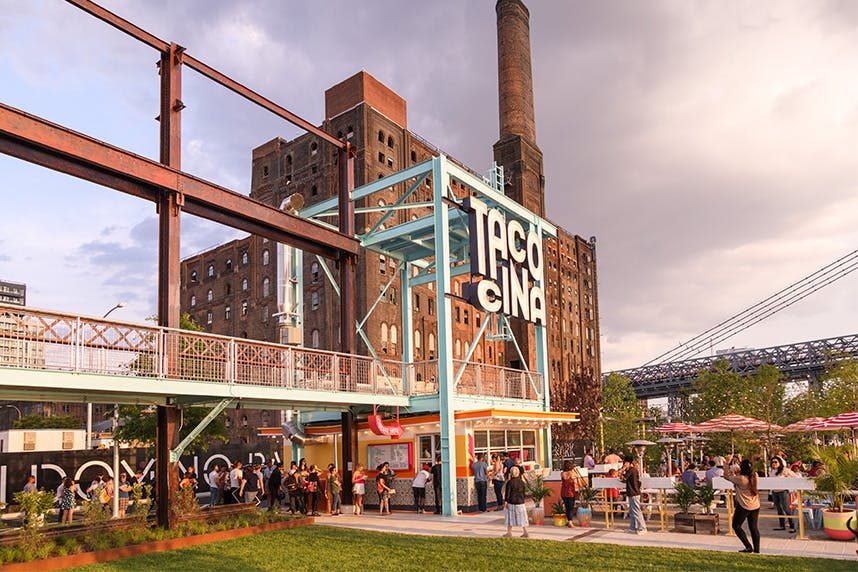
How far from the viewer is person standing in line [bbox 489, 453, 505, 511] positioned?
23234 millimetres

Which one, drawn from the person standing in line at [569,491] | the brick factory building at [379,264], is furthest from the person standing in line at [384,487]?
the brick factory building at [379,264]

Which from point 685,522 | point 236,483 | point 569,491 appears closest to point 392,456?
point 236,483

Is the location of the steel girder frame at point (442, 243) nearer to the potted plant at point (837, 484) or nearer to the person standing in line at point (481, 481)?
the person standing in line at point (481, 481)

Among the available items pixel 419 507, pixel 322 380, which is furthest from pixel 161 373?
pixel 419 507

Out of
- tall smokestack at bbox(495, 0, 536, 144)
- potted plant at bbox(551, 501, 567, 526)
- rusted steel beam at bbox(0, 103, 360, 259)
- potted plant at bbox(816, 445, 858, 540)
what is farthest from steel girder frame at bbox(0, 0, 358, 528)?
tall smokestack at bbox(495, 0, 536, 144)

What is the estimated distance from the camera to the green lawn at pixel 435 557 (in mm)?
12781

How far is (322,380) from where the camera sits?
22.3 meters

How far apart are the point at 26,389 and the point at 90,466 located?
15446mm

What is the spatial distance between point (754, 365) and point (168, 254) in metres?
108

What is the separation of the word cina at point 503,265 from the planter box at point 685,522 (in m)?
9.42

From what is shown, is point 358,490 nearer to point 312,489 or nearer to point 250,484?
point 312,489

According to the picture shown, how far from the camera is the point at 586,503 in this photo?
20.2m

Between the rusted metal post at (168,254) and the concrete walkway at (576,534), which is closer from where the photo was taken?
the concrete walkway at (576,534)

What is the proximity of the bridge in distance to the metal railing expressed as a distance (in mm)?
83211
